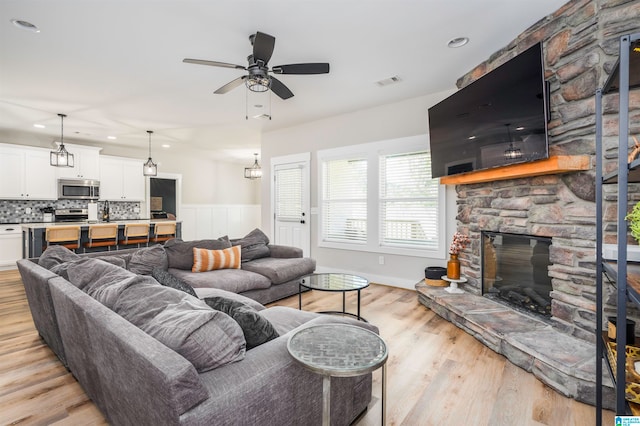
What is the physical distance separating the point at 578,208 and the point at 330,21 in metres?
2.45

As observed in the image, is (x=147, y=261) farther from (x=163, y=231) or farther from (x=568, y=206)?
(x=568, y=206)

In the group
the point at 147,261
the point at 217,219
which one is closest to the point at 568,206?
the point at 147,261

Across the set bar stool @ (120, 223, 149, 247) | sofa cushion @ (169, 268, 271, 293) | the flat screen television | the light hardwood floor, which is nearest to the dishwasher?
bar stool @ (120, 223, 149, 247)

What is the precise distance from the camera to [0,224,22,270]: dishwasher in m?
5.57

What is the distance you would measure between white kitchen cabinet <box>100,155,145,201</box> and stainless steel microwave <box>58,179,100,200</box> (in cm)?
14

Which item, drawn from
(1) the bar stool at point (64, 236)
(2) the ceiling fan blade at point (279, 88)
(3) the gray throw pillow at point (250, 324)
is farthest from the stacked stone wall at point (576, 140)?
(1) the bar stool at point (64, 236)

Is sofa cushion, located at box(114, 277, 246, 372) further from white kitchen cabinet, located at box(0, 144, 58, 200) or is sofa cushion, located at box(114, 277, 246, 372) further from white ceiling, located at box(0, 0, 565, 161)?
white kitchen cabinet, located at box(0, 144, 58, 200)

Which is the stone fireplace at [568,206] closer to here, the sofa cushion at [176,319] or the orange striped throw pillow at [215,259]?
the sofa cushion at [176,319]

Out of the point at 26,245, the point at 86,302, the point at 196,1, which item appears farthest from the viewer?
the point at 26,245

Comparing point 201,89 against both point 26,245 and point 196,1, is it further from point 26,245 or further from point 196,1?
point 26,245

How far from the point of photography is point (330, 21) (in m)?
2.61

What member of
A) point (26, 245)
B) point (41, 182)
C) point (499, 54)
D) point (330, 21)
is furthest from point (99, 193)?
point (499, 54)

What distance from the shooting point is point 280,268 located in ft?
12.8

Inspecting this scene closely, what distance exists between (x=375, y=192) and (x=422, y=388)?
312 centimetres
